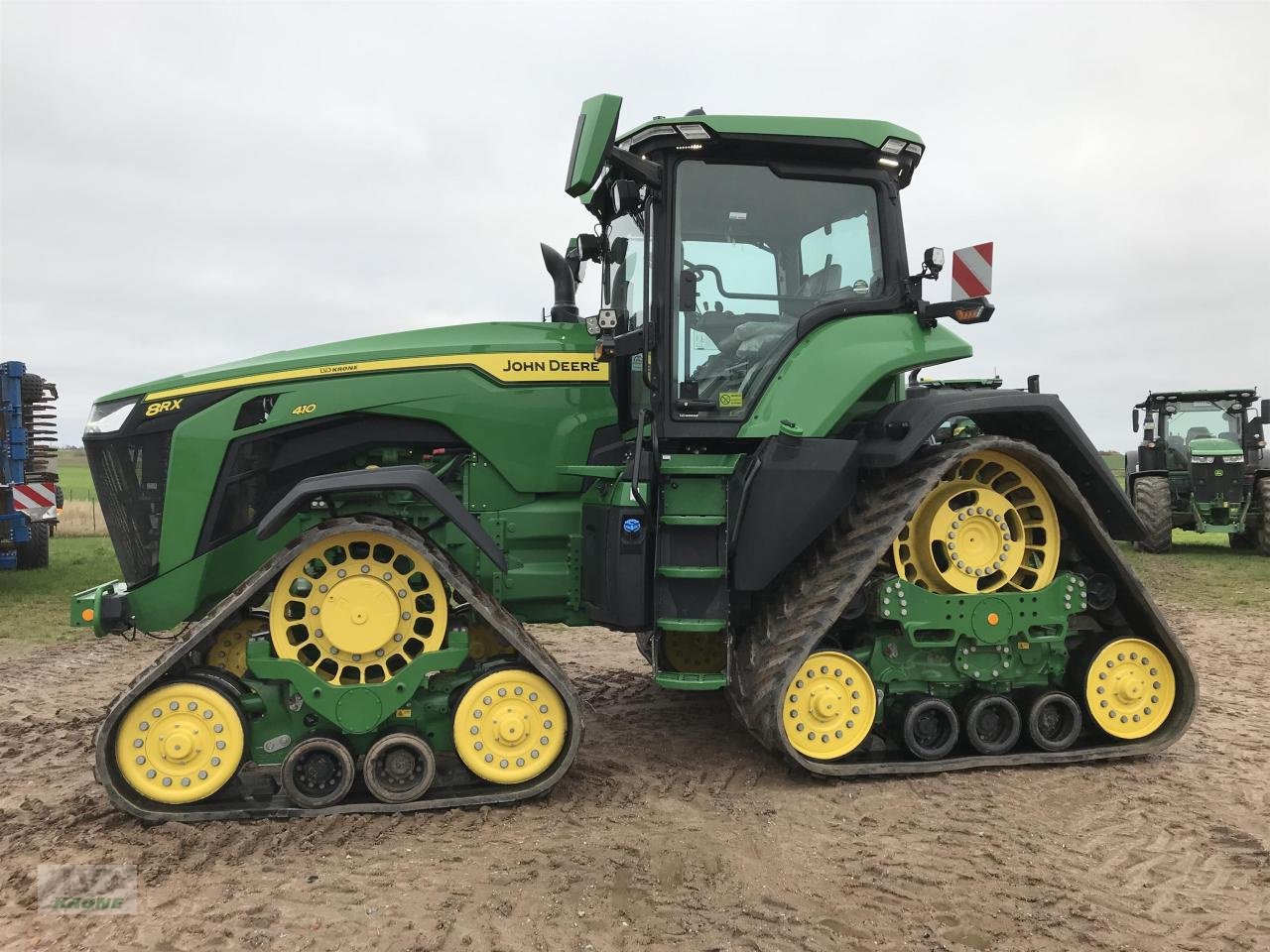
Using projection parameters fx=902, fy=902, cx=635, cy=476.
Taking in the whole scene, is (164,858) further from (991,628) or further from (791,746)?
(991,628)

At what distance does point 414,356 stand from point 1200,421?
16.5 m

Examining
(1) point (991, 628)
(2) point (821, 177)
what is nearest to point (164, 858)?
(1) point (991, 628)

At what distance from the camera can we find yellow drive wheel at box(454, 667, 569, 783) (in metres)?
4.22

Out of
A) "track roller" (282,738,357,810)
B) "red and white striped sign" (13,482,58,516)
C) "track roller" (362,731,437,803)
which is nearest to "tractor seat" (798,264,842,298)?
"track roller" (362,731,437,803)

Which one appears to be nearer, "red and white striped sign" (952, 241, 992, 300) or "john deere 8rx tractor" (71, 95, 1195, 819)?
"john deere 8rx tractor" (71, 95, 1195, 819)

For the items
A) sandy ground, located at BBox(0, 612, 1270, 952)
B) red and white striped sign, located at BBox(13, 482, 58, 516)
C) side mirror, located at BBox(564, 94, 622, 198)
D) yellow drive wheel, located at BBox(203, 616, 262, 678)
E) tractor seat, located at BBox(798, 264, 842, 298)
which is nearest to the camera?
sandy ground, located at BBox(0, 612, 1270, 952)

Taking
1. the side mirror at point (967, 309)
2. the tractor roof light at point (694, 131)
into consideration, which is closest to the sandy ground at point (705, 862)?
the side mirror at point (967, 309)

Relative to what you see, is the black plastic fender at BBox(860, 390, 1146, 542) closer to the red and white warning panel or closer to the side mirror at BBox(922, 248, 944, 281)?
the side mirror at BBox(922, 248, 944, 281)

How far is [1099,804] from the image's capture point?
4312 mm

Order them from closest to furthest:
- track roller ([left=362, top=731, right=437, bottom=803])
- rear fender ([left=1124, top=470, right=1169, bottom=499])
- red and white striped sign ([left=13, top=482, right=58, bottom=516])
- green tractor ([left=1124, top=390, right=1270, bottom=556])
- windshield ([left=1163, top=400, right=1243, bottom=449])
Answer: track roller ([left=362, top=731, right=437, bottom=803]), red and white striped sign ([left=13, top=482, right=58, bottom=516]), green tractor ([left=1124, top=390, right=1270, bottom=556]), rear fender ([left=1124, top=470, right=1169, bottom=499]), windshield ([left=1163, top=400, right=1243, bottom=449])

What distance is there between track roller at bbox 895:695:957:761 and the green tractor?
1221 cm

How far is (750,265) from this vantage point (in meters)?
4.84

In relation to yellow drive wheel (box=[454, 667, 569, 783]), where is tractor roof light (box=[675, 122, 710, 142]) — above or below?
above

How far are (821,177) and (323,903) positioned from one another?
13.6 ft
